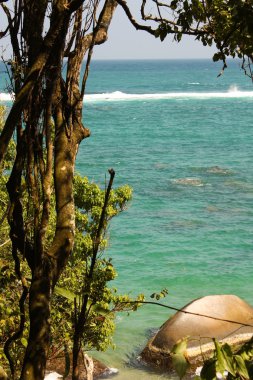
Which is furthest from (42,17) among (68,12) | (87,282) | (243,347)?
(243,347)

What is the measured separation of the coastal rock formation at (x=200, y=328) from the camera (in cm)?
1363

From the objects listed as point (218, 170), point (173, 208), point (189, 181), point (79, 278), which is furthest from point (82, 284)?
point (218, 170)

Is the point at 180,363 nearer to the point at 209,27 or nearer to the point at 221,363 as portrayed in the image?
the point at 221,363

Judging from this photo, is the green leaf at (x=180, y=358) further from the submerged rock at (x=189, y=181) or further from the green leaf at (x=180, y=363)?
the submerged rock at (x=189, y=181)

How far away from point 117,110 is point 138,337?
49181 mm

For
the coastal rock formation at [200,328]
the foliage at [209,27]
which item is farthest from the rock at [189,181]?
the foliage at [209,27]

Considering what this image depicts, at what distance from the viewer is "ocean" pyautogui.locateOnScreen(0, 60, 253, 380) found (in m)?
19.0

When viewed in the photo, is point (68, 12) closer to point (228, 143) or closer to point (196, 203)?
point (196, 203)

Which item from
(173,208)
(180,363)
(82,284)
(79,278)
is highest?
(180,363)

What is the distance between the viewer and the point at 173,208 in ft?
88.0

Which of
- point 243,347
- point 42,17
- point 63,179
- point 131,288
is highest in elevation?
point 42,17

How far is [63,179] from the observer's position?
9.16 feet

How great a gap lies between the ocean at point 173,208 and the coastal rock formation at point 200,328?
1.39 feet

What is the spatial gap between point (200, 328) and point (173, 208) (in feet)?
42.9
